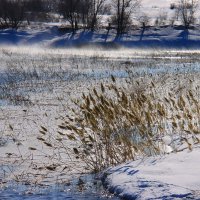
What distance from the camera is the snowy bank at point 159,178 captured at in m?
3.99

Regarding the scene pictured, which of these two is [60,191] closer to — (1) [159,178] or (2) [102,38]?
(1) [159,178]

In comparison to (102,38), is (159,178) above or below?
above

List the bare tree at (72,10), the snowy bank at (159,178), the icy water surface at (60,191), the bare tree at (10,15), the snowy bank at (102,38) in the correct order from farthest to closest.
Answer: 1. the bare tree at (72,10)
2. the bare tree at (10,15)
3. the snowy bank at (102,38)
4. the icy water surface at (60,191)
5. the snowy bank at (159,178)

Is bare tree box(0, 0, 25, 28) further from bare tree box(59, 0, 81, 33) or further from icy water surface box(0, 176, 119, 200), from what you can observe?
icy water surface box(0, 176, 119, 200)

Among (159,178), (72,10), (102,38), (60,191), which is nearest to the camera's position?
(159,178)

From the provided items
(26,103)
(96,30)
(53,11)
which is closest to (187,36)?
(96,30)

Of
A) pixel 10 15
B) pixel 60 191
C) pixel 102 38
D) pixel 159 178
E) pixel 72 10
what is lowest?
pixel 102 38

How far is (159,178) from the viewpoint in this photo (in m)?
A: 4.29

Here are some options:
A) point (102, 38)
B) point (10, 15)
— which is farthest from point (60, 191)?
point (10, 15)

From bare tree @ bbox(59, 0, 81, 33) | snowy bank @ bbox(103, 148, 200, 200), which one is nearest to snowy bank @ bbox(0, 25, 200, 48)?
bare tree @ bbox(59, 0, 81, 33)

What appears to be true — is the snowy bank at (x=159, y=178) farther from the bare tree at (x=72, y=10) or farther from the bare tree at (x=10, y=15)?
the bare tree at (x=10, y=15)

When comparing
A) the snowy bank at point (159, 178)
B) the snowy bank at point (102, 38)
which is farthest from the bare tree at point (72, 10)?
the snowy bank at point (159, 178)

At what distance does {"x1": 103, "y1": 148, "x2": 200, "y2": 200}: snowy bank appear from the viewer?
3992mm

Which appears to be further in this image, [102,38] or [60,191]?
[102,38]
